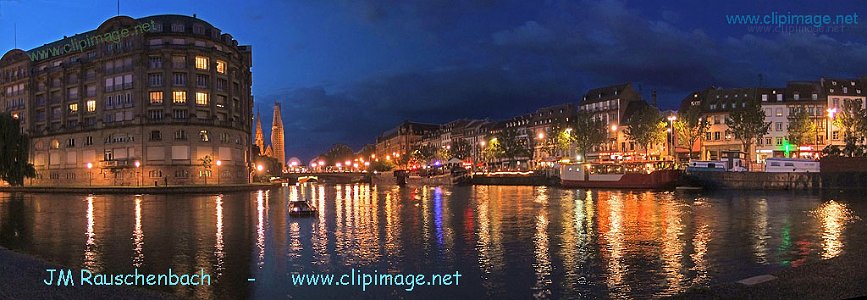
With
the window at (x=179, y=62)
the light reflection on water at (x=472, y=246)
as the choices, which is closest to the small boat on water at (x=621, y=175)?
the light reflection on water at (x=472, y=246)

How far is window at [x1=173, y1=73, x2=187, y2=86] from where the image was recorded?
359 feet

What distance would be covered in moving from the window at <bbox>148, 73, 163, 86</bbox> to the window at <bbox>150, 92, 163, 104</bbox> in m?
1.69

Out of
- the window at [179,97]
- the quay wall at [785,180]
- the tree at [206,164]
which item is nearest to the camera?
the quay wall at [785,180]

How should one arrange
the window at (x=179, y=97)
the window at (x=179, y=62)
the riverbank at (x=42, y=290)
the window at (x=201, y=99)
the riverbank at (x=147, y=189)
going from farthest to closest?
the window at (x=201, y=99), the window at (x=179, y=62), the window at (x=179, y=97), the riverbank at (x=147, y=189), the riverbank at (x=42, y=290)

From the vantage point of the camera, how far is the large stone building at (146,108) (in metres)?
108

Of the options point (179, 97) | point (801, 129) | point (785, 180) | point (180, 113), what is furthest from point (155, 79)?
point (801, 129)

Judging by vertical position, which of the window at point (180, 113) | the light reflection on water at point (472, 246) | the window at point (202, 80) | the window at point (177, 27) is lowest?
the light reflection on water at point (472, 246)

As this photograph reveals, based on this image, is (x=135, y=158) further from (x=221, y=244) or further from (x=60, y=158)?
(x=221, y=244)

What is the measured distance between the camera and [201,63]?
111438 mm

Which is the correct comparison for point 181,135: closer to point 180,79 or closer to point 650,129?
point 180,79

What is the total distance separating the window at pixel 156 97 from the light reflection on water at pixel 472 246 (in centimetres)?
6586

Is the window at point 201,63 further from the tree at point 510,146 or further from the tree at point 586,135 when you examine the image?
the tree at point 586,135

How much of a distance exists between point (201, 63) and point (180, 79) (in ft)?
15.6

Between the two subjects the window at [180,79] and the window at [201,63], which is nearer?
the window at [180,79]
